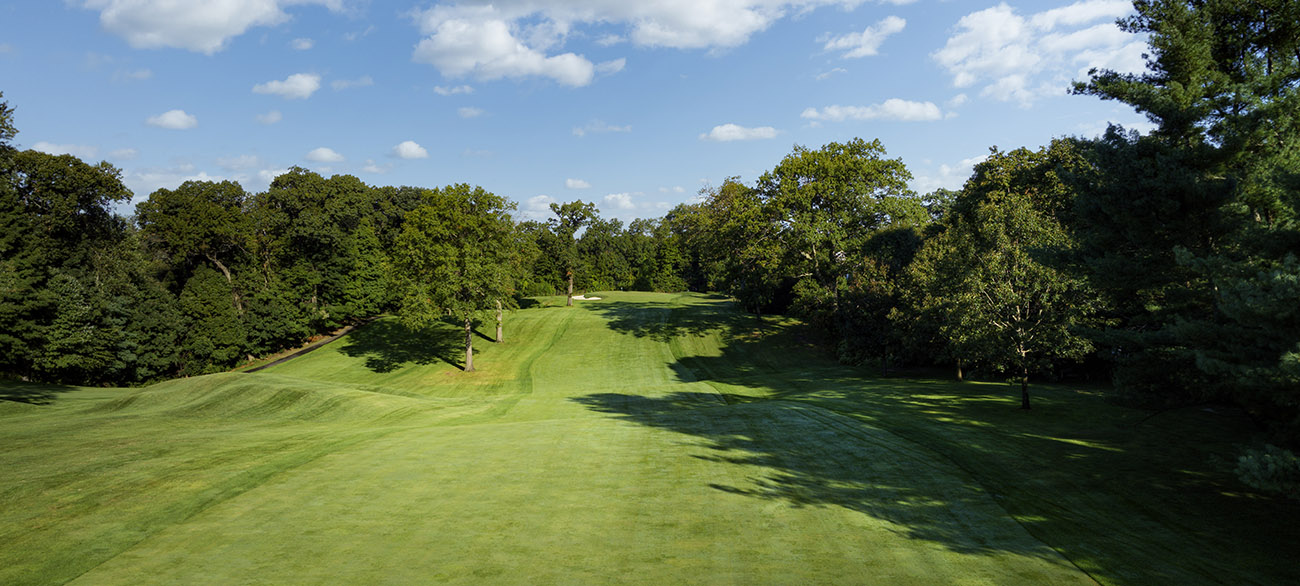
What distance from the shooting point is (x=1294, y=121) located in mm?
13984

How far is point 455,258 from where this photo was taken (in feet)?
141

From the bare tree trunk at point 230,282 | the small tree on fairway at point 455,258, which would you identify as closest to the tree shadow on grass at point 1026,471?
the small tree on fairway at point 455,258

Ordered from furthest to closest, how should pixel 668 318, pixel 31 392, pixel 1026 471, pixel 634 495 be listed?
pixel 668 318 < pixel 31 392 < pixel 1026 471 < pixel 634 495

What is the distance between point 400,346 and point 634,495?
152ft

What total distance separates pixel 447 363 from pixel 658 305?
30.1m

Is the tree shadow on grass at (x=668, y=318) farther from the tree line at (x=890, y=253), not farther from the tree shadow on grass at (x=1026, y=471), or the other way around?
the tree shadow on grass at (x=1026, y=471)

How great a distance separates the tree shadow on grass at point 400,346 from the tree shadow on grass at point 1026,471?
25577 mm

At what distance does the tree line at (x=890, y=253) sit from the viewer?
1398cm

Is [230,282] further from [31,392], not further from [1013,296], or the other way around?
[1013,296]

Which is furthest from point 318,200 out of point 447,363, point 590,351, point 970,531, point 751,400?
point 970,531

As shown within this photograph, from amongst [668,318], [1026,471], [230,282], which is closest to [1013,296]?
[1026,471]

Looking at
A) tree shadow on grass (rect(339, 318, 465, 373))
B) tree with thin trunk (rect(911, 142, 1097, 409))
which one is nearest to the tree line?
tree with thin trunk (rect(911, 142, 1097, 409))

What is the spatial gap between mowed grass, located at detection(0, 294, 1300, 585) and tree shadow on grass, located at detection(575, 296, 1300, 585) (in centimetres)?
8

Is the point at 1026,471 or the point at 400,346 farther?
the point at 400,346
